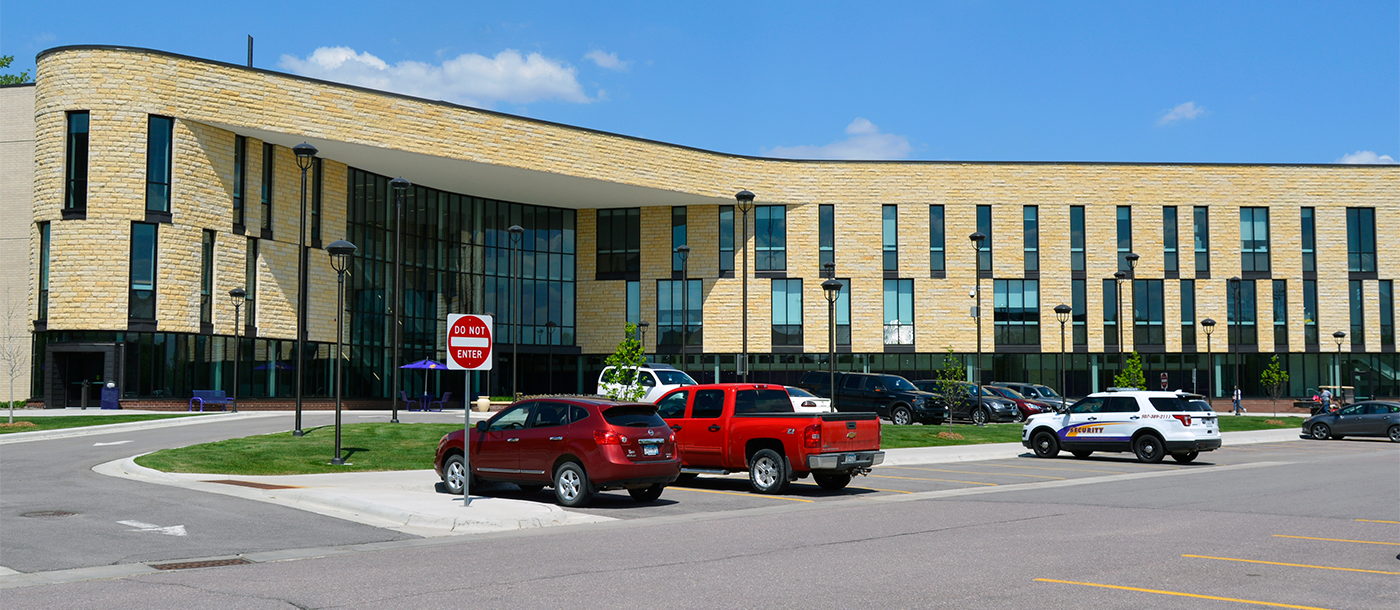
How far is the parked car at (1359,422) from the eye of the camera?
37344 mm

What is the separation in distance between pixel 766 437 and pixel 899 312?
1665 inches

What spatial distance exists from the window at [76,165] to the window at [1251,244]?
55483 millimetres

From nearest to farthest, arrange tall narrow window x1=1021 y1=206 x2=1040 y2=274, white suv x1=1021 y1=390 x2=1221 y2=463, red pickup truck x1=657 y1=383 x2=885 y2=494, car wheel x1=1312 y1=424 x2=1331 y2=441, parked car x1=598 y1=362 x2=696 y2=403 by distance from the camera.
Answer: red pickup truck x1=657 y1=383 x2=885 y2=494 → white suv x1=1021 y1=390 x2=1221 y2=463 → parked car x1=598 y1=362 x2=696 y2=403 → car wheel x1=1312 y1=424 x2=1331 y2=441 → tall narrow window x1=1021 y1=206 x2=1040 y2=274

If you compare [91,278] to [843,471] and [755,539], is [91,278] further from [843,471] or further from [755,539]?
[755,539]

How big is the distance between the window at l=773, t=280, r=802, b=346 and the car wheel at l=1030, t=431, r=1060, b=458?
100ft

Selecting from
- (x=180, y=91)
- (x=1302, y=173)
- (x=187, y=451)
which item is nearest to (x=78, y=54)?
(x=180, y=91)

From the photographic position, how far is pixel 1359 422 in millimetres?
37750

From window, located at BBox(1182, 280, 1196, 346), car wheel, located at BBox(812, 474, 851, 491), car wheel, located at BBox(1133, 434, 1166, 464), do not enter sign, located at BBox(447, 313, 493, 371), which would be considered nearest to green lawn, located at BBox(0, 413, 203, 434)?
do not enter sign, located at BBox(447, 313, 493, 371)

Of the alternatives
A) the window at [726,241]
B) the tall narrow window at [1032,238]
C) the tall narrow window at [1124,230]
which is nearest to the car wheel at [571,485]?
the window at [726,241]

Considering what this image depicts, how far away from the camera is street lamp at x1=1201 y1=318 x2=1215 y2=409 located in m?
55.5

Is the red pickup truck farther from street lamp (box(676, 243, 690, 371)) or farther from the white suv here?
street lamp (box(676, 243, 690, 371))

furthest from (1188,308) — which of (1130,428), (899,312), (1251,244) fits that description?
(1130,428)

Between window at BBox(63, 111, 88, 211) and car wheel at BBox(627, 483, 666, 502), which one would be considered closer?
car wheel at BBox(627, 483, 666, 502)

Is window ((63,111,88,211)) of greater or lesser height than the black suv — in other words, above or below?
above
